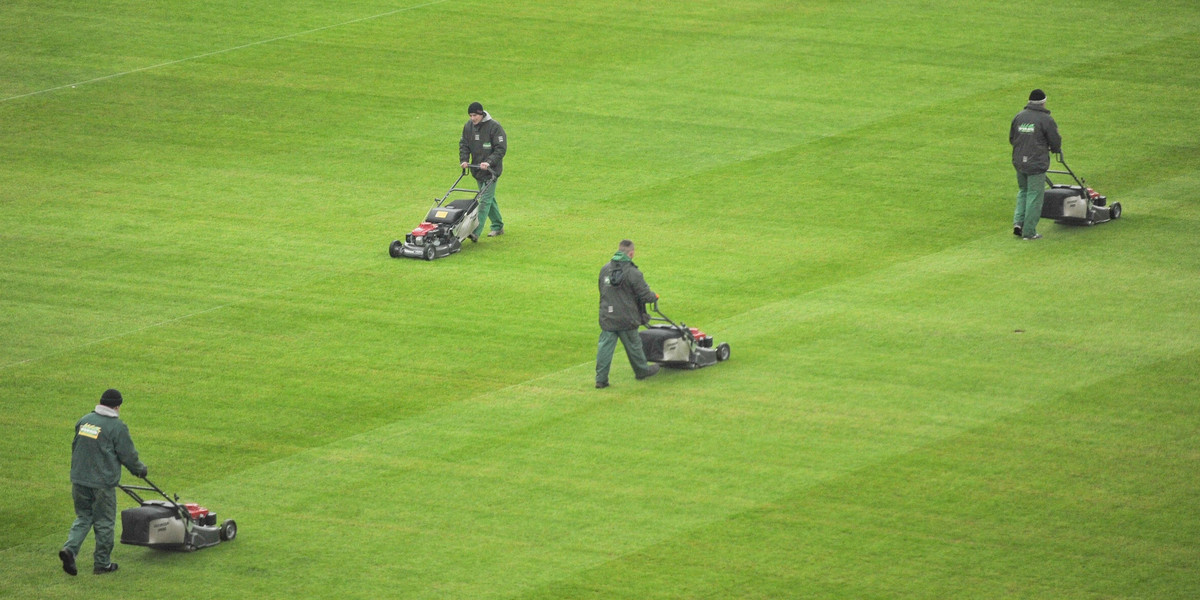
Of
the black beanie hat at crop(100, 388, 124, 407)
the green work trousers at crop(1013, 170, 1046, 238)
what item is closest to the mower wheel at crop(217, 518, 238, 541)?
the black beanie hat at crop(100, 388, 124, 407)

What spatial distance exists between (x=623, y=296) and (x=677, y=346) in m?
1.10

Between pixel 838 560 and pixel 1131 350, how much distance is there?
7238 mm

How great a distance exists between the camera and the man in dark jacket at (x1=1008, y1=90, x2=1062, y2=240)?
24672 mm

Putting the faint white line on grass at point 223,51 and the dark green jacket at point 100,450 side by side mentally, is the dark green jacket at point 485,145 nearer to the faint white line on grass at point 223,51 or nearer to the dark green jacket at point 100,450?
the dark green jacket at point 100,450

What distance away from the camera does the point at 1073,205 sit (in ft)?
83.4

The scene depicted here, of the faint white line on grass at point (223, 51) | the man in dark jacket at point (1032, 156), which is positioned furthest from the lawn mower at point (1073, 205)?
the faint white line on grass at point (223, 51)

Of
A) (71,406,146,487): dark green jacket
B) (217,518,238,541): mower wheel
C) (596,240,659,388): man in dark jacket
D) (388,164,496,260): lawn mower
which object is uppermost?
(388,164,496,260): lawn mower

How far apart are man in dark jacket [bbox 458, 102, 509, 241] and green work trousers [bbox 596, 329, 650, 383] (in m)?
6.98

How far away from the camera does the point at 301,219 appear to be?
2780 centimetres

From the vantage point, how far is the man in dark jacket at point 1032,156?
24672 millimetres

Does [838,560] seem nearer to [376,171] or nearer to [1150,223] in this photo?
[1150,223]

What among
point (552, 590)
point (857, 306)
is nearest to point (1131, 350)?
point (857, 306)

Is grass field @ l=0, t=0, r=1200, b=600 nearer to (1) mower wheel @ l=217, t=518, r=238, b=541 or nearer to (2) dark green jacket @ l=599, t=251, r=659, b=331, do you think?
(1) mower wheel @ l=217, t=518, r=238, b=541

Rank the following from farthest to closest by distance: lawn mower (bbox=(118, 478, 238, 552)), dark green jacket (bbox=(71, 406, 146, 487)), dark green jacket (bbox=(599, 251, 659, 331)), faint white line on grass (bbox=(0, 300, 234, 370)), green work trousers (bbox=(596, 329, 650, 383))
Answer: faint white line on grass (bbox=(0, 300, 234, 370)), green work trousers (bbox=(596, 329, 650, 383)), dark green jacket (bbox=(599, 251, 659, 331)), lawn mower (bbox=(118, 478, 238, 552)), dark green jacket (bbox=(71, 406, 146, 487))
